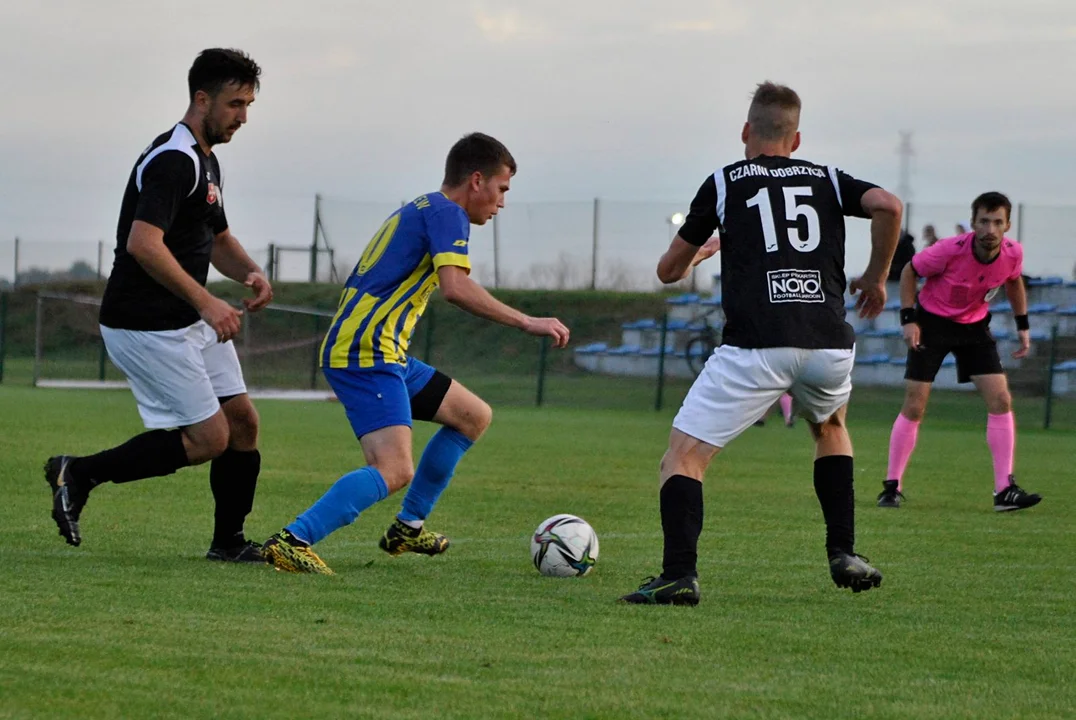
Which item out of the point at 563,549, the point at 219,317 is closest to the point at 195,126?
the point at 219,317

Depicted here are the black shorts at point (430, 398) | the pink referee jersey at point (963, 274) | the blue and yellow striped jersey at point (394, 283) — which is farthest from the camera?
the pink referee jersey at point (963, 274)

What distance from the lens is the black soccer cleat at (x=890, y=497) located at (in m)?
10.1

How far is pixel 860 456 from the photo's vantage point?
15.7 m

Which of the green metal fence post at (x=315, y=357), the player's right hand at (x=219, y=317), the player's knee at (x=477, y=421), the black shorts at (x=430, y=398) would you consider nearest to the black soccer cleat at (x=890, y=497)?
the player's knee at (x=477, y=421)

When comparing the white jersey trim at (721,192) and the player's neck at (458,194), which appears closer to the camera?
the white jersey trim at (721,192)

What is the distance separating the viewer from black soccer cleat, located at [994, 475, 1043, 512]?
982 centimetres

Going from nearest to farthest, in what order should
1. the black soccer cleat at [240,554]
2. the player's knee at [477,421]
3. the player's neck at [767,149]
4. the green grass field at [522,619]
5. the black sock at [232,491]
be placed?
the green grass field at [522,619] < the player's neck at [767,149] < the black soccer cleat at [240,554] < the black sock at [232,491] < the player's knee at [477,421]

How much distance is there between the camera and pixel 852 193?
5.71 metres

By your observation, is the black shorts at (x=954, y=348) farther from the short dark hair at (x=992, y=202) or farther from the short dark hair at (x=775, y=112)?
the short dark hair at (x=775, y=112)

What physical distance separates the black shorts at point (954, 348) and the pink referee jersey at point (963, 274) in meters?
0.07

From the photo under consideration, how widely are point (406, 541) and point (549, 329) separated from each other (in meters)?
1.52

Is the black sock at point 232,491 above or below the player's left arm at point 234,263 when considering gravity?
below

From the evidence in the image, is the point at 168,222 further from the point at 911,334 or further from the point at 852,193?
the point at 911,334

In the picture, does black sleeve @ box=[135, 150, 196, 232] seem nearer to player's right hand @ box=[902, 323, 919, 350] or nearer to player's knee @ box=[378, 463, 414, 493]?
player's knee @ box=[378, 463, 414, 493]
